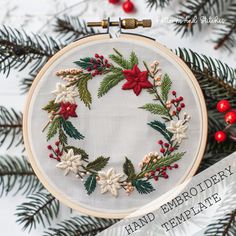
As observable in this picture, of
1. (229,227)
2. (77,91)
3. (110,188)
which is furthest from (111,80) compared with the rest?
(229,227)

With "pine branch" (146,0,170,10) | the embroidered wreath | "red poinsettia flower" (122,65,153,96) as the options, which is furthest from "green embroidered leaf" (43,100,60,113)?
"pine branch" (146,0,170,10)

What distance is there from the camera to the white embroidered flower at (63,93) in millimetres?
651

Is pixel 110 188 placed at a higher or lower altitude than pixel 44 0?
lower

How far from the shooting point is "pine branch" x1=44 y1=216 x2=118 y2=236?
0.71m

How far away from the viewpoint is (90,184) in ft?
2.16

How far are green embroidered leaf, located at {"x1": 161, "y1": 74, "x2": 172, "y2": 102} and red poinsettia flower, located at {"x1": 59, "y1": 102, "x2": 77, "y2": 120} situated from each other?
132 mm

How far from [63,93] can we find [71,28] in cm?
12

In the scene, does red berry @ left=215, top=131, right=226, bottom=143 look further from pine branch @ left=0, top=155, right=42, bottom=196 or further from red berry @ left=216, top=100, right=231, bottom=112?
pine branch @ left=0, top=155, right=42, bottom=196

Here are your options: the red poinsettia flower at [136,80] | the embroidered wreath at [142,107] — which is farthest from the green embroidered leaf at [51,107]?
the red poinsettia flower at [136,80]

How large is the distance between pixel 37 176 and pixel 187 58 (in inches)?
11.2

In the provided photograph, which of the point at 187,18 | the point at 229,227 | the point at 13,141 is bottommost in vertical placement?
the point at 229,227

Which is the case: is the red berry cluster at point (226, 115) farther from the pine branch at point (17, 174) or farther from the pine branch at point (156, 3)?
the pine branch at point (17, 174)

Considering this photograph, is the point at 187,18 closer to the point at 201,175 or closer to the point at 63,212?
the point at 201,175

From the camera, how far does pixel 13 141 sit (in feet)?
2.35
